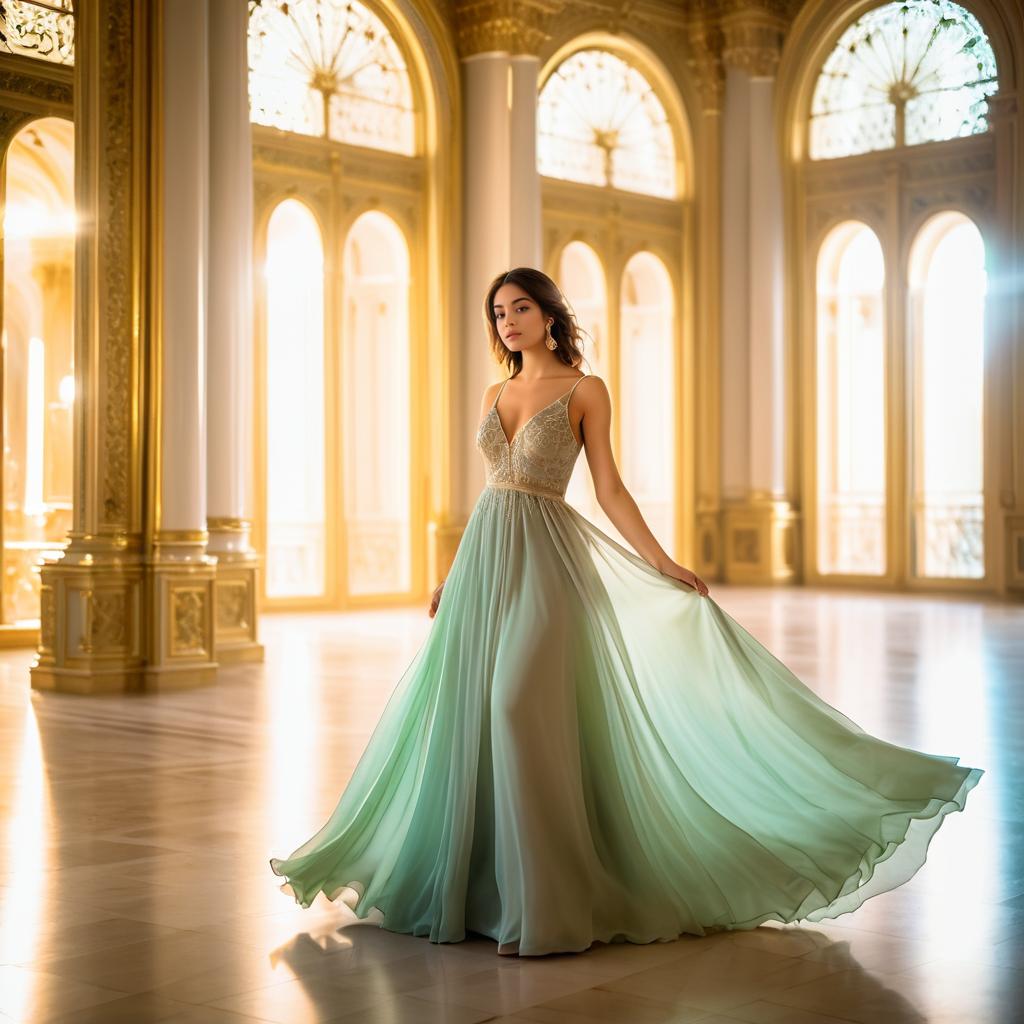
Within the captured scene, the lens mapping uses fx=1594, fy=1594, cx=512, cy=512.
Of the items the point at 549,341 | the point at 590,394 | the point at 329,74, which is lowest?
the point at 590,394

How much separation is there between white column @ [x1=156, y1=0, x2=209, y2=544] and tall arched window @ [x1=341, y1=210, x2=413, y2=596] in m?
5.11

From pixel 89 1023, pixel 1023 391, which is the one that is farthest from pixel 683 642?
pixel 1023 391

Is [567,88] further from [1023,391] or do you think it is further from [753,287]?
[1023,391]

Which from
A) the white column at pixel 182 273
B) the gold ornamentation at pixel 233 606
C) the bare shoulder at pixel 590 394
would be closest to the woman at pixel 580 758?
the bare shoulder at pixel 590 394

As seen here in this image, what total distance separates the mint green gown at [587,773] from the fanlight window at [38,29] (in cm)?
763

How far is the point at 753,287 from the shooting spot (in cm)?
1546

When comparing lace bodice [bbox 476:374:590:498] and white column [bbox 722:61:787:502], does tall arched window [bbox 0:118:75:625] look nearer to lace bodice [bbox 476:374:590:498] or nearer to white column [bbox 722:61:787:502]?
white column [bbox 722:61:787:502]

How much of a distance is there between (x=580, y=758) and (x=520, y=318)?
103cm

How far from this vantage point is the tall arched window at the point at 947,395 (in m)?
14.5

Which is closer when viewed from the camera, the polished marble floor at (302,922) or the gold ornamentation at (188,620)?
the polished marble floor at (302,922)

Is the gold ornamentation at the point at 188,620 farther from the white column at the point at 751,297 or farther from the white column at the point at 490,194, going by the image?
the white column at the point at 751,297

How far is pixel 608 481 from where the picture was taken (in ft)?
12.2

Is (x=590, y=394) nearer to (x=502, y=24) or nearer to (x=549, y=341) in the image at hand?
(x=549, y=341)

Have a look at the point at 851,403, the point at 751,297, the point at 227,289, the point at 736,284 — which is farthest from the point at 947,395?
the point at 227,289
